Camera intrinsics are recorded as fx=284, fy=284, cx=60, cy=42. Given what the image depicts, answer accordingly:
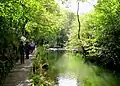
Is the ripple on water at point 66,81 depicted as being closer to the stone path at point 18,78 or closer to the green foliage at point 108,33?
the stone path at point 18,78

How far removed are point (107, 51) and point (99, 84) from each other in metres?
7.41

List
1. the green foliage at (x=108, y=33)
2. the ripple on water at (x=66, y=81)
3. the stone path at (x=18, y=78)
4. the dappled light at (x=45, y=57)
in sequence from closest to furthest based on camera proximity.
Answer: the stone path at (x=18, y=78) → the dappled light at (x=45, y=57) → the ripple on water at (x=66, y=81) → the green foliage at (x=108, y=33)

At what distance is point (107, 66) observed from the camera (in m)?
29.5

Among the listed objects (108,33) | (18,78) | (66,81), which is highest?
(108,33)

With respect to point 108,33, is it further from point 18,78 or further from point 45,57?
point 18,78

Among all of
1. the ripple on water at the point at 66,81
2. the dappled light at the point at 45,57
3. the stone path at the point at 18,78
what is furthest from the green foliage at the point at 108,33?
the stone path at the point at 18,78

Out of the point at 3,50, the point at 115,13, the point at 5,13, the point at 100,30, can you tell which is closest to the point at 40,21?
the point at 100,30

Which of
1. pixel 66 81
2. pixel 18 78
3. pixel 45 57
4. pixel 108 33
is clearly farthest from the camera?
pixel 45 57

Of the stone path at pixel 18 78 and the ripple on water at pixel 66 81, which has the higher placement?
the stone path at pixel 18 78

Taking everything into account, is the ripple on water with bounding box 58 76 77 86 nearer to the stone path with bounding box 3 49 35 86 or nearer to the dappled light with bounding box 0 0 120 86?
the dappled light with bounding box 0 0 120 86

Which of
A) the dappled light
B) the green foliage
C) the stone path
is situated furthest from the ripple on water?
the green foliage

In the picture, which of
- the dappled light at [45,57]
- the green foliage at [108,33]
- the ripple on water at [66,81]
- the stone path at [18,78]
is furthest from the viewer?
the green foliage at [108,33]

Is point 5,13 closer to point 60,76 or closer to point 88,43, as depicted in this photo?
point 60,76

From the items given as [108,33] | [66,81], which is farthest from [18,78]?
[108,33]
